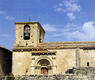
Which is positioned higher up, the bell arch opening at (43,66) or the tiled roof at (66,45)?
the tiled roof at (66,45)

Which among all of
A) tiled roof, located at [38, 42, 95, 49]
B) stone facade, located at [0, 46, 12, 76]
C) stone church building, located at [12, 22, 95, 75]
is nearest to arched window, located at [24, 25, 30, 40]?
stone church building, located at [12, 22, 95, 75]

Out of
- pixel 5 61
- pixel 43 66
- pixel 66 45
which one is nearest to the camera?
pixel 43 66

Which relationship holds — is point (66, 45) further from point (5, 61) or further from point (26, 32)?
point (5, 61)

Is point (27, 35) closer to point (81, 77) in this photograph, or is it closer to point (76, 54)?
point (76, 54)

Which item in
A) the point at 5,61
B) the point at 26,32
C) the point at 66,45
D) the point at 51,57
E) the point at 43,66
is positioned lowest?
the point at 43,66

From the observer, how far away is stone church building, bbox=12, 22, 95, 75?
27047 millimetres

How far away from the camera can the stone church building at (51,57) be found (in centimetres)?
2705

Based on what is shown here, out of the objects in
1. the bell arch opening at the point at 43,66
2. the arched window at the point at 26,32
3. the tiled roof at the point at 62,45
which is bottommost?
the bell arch opening at the point at 43,66

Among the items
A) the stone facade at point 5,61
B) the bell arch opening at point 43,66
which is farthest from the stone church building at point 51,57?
the stone facade at point 5,61

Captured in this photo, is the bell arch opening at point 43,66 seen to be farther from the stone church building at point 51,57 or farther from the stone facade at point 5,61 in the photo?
the stone facade at point 5,61

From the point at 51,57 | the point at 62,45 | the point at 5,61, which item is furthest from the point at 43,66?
the point at 5,61

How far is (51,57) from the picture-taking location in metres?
27.5

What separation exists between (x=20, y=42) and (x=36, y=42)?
2622mm

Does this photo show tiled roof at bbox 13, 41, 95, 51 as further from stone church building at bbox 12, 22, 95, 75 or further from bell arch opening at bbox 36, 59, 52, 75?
bell arch opening at bbox 36, 59, 52, 75
